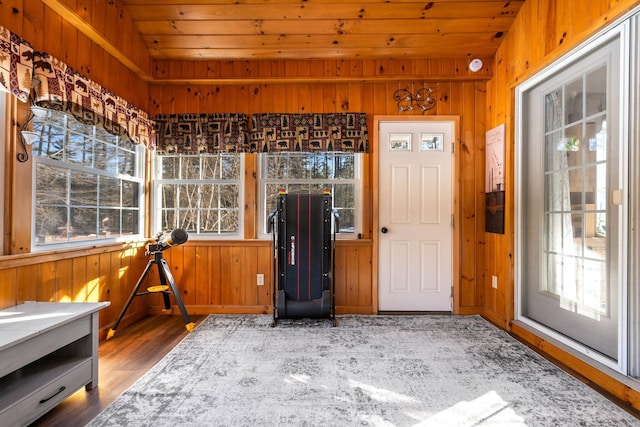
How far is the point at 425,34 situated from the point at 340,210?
191cm

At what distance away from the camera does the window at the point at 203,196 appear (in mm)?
3473

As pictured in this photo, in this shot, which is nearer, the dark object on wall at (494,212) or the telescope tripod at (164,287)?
the telescope tripod at (164,287)

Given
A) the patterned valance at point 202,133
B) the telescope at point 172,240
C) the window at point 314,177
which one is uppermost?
the patterned valance at point 202,133

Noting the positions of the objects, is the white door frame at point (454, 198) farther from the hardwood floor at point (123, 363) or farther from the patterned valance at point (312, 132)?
the hardwood floor at point (123, 363)

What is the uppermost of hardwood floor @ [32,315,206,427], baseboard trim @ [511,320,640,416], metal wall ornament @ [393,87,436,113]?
metal wall ornament @ [393,87,436,113]

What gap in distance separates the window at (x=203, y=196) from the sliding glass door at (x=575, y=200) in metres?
2.82

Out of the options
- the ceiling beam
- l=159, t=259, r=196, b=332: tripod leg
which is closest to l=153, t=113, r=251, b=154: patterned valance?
the ceiling beam

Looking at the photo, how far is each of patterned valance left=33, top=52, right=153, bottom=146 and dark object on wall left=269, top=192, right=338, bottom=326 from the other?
156cm

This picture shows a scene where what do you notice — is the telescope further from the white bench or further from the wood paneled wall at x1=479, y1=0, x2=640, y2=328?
the wood paneled wall at x1=479, y1=0, x2=640, y2=328

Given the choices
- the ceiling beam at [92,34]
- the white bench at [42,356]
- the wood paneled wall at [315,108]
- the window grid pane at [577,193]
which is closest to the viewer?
the white bench at [42,356]

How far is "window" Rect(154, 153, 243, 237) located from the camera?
347cm

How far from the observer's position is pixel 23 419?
4.80 feet

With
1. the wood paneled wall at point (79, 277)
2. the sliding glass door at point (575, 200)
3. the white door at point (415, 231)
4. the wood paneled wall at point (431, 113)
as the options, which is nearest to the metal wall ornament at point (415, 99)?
the wood paneled wall at point (431, 113)

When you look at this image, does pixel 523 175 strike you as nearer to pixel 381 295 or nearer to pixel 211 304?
pixel 381 295
